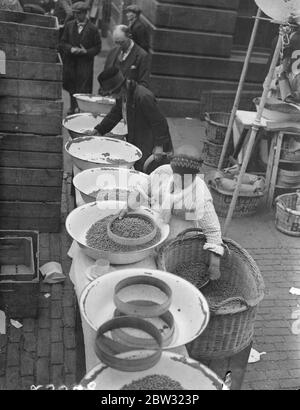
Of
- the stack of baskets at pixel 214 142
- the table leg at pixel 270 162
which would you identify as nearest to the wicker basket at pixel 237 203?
the table leg at pixel 270 162

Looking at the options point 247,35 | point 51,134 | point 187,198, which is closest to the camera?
point 187,198

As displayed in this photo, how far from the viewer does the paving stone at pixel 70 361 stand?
398 centimetres

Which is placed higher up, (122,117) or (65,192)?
(122,117)

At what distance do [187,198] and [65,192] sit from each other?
3244mm

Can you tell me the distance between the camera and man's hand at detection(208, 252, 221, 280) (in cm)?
378

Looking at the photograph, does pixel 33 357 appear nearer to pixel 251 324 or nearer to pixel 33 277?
pixel 33 277

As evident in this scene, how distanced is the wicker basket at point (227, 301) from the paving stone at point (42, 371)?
50.5 inches

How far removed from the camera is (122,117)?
5742mm

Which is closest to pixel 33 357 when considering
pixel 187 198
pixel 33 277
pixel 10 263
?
pixel 33 277

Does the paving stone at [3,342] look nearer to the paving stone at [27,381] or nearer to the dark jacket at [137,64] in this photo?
the paving stone at [27,381]

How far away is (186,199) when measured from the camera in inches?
151

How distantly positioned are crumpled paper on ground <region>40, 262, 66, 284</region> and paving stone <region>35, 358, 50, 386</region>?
1.02 m

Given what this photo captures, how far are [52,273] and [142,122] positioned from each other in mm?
1972

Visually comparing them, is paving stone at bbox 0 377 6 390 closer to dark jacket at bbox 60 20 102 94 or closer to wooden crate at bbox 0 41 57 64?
wooden crate at bbox 0 41 57 64
